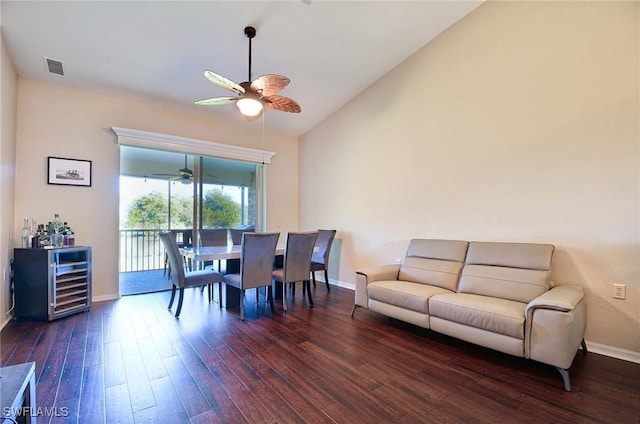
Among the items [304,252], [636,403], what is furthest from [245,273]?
[636,403]

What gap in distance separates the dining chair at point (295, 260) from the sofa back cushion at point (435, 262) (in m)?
1.17

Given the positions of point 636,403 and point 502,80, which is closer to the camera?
point 636,403

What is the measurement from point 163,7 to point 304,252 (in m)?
2.94

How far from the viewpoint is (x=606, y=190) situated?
97.4 inches

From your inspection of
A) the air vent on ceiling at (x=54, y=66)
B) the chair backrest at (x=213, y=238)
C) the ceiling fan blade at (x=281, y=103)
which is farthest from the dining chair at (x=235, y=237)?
the air vent on ceiling at (x=54, y=66)

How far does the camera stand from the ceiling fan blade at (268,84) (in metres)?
2.59

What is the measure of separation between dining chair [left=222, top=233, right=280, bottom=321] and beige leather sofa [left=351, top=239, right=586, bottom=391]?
1078 mm

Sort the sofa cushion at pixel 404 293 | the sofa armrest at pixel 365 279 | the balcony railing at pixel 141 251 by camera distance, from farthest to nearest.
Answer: the balcony railing at pixel 141 251 < the sofa armrest at pixel 365 279 < the sofa cushion at pixel 404 293

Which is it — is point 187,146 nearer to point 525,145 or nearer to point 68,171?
point 68,171

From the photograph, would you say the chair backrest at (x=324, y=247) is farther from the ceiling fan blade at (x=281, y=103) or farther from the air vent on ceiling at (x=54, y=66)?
the air vent on ceiling at (x=54, y=66)

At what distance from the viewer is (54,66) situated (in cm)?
332

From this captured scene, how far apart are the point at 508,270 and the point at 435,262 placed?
0.74m

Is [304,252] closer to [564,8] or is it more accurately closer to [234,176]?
[234,176]

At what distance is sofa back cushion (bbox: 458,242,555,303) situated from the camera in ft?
8.38
